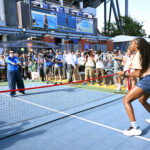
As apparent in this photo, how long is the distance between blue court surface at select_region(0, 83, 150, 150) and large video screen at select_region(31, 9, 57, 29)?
22.1 metres

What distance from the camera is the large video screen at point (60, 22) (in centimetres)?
2622

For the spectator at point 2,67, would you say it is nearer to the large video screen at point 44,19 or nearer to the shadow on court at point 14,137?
the shadow on court at point 14,137

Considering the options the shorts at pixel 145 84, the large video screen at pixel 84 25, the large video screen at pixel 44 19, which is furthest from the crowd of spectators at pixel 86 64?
the large video screen at pixel 84 25

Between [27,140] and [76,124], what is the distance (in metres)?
1.26

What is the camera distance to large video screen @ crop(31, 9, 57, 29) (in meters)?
25.8

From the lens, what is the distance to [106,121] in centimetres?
424

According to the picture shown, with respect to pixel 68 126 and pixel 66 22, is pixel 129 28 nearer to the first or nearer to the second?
pixel 66 22

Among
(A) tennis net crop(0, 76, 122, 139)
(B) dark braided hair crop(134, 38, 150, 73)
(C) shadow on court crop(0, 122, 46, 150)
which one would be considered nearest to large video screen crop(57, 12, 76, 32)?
(A) tennis net crop(0, 76, 122, 139)

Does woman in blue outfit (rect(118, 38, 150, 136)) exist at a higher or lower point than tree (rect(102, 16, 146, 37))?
lower

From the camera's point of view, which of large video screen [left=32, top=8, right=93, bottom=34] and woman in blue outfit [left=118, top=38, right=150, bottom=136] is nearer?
woman in blue outfit [left=118, top=38, right=150, bottom=136]

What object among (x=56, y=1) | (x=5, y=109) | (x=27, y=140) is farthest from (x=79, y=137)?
(x=56, y=1)

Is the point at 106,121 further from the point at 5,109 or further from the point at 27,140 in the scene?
the point at 5,109

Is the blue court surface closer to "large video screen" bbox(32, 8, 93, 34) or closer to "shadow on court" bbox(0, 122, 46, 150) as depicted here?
"shadow on court" bbox(0, 122, 46, 150)

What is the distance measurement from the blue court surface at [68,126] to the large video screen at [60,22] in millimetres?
22639
